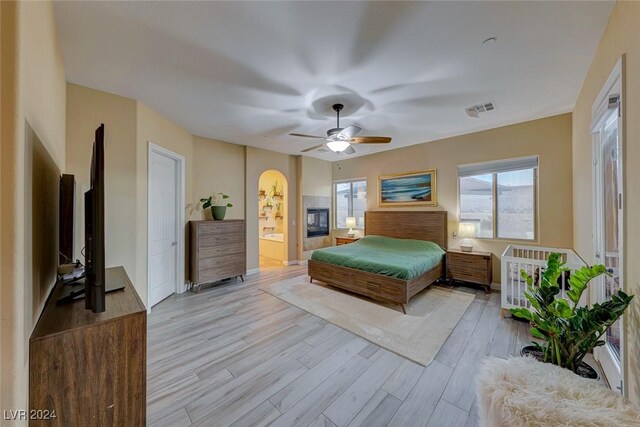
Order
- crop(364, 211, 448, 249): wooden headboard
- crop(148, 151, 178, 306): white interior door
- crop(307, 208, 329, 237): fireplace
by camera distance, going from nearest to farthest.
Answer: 1. crop(148, 151, 178, 306): white interior door
2. crop(364, 211, 448, 249): wooden headboard
3. crop(307, 208, 329, 237): fireplace

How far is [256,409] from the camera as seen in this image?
1706mm

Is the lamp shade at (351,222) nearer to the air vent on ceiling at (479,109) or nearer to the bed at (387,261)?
the bed at (387,261)

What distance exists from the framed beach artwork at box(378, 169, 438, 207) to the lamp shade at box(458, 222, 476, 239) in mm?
710

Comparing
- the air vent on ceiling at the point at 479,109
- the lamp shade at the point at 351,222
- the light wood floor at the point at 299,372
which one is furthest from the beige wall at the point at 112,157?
the air vent on ceiling at the point at 479,109

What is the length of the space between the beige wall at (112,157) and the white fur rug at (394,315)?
2167 mm

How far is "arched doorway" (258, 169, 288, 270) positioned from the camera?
20.5 ft

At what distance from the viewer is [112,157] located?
9.43 feet

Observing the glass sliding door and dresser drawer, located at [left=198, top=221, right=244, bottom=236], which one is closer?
the glass sliding door

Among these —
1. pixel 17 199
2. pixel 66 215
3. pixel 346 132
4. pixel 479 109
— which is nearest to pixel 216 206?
pixel 66 215

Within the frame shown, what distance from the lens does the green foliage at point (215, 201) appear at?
174 inches

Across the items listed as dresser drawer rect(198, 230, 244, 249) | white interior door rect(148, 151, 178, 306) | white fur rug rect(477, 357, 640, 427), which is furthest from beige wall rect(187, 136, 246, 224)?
white fur rug rect(477, 357, 640, 427)

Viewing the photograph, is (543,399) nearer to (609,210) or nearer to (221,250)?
(609,210)

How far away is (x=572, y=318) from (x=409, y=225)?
11.9 feet

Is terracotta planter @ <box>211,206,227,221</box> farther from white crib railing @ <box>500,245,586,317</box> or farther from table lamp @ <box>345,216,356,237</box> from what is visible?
white crib railing @ <box>500,245,586,317</box>
